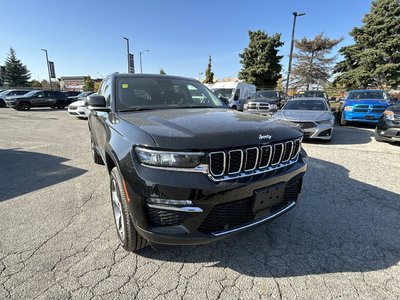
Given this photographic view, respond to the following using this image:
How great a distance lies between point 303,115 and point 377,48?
26.7 metres

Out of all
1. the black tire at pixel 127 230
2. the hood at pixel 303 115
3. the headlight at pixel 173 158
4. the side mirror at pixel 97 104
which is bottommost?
the black tire at pixel 127 230

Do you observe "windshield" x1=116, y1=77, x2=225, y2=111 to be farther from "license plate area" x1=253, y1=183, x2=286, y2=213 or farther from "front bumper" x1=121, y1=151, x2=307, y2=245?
"license plate area" x1=253, y1=183, x2=286, y2=213

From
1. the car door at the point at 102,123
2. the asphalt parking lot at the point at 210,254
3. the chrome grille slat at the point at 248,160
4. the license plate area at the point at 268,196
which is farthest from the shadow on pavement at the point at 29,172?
the license plate area at the point at 268,196

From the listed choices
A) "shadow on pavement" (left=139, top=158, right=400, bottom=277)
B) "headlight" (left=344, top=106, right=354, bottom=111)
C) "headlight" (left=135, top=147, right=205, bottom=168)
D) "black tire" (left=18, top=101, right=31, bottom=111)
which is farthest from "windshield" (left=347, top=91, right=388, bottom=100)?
"black tire" (left=18, top=101, right=31, bottom=111)

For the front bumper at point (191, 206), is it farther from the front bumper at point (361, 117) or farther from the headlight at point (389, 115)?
the front bumper at point (361, 117)

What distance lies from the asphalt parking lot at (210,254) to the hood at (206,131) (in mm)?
1175

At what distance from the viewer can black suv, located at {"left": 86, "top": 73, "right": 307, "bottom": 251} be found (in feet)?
5.96

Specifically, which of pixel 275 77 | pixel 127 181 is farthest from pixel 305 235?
pixel 275 77

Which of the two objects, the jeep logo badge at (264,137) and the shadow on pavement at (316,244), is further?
the shadow on pavement at (316,244)

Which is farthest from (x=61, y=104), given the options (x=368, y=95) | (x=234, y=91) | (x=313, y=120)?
(x=368, y=95)

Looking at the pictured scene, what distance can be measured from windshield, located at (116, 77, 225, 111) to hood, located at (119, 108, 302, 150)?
1.76 feet

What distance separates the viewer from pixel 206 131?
200cm

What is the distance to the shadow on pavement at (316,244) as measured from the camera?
7.50 ft

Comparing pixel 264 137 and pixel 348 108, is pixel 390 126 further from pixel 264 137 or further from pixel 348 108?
pixel 264 137
